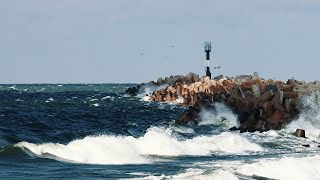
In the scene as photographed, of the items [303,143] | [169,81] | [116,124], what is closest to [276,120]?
[303,143]

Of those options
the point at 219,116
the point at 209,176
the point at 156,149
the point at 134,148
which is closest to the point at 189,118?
the point at 219,116

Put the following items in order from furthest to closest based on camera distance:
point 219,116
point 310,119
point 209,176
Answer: point 219,116
point 310,119
point 209,176

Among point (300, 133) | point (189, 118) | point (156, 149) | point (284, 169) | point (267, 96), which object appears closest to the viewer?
point (284, 169)

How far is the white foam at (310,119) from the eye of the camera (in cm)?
3719

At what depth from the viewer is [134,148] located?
28078 mm

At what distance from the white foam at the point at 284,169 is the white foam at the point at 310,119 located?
12.8 metres

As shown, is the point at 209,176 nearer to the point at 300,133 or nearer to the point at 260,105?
the point at 300,133

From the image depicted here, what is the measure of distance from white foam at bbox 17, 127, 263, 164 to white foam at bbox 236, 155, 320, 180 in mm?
4673

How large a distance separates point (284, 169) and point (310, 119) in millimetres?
17960

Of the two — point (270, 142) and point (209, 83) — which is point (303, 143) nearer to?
point (270, 142)

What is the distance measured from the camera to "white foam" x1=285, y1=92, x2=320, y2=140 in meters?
37.2

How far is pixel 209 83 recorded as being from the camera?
224 feet

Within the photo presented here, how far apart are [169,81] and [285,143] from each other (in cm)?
6493

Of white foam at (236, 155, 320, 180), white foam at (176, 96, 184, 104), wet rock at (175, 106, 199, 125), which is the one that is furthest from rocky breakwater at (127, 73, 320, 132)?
white foam at (176, 96, 184, 104)
